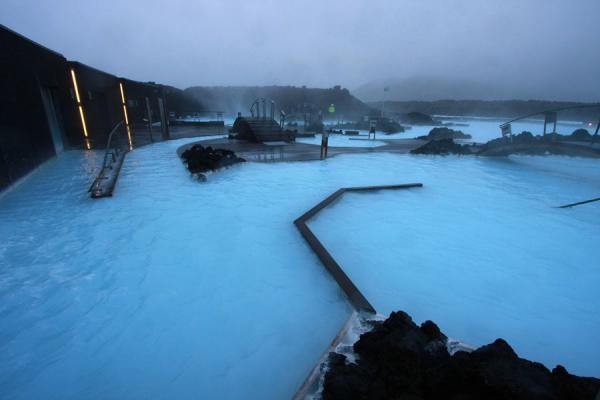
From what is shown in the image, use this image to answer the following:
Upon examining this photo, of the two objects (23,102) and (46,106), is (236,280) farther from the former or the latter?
(46,106)

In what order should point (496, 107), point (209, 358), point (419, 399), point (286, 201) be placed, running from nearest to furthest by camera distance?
point (419, 399) → point (209, 358) → point (286, 201) → point (496, 107)

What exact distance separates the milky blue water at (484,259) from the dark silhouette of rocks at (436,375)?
106 cm

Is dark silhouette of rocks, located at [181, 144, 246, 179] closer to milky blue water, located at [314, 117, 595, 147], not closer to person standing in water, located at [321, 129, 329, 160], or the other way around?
person standing in water, located at [321, 129, 329, 160]

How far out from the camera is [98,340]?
260 centimetres

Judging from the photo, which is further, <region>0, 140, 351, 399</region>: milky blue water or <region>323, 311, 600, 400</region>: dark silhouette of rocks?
<region>0, 140, 351, 399</region>: milky blue water

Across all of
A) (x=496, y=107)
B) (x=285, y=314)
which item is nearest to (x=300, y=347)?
(x=285, y=314)

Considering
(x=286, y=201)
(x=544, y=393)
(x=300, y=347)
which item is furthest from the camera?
(x=286, y=201)

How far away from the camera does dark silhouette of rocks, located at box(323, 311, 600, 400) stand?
1685mm

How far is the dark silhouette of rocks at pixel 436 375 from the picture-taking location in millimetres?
1685

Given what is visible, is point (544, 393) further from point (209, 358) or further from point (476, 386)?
point (209, 358)

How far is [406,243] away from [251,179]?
4.87 meters

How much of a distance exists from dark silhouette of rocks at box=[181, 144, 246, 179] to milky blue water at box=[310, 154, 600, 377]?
4.18 metres

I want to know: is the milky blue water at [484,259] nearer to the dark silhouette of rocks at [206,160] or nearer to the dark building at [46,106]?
the dark silhouette of rocks at [206,160]

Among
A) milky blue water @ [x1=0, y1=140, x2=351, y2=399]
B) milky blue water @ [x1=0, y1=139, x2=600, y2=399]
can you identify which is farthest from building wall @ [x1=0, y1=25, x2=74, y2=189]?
milky blue water @ [x1=0, y1=140, x2=351, y2=399]
